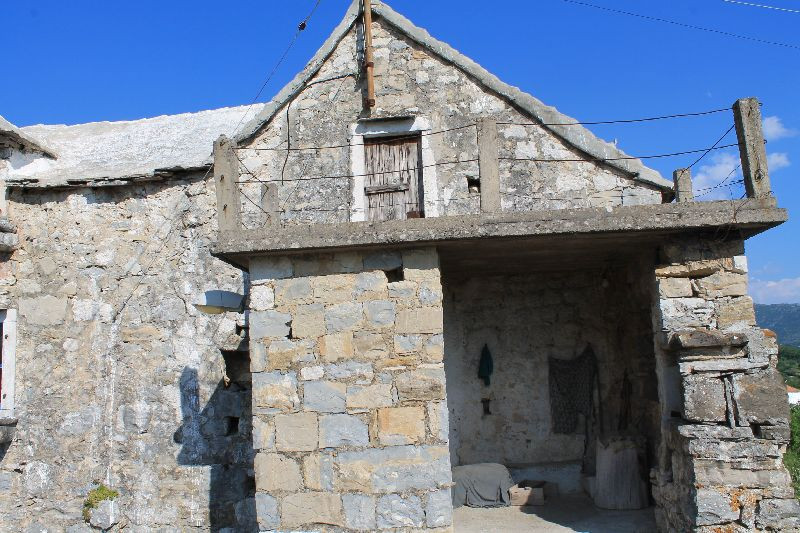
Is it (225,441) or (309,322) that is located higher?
(309,322)

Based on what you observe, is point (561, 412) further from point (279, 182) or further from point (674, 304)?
point (279, 182)

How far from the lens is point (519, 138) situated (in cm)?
994

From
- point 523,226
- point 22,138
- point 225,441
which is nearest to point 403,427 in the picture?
point 523,226

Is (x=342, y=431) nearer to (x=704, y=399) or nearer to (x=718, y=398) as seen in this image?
(x=704, y=399)

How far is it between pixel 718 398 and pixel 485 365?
404cm

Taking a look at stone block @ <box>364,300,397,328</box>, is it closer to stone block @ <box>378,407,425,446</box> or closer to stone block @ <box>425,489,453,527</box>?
stone block @ <box>378,407,425,446</box>

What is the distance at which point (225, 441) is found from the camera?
9.79 m

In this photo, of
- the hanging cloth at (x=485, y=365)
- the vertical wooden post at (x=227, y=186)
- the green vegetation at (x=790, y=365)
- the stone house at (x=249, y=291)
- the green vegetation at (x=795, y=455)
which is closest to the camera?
the vertical wooden post at (x=227, y=186)

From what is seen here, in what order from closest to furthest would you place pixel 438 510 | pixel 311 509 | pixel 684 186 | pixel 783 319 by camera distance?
1. pixel 438 510
2. pixel 311 509
3. pixel 684 186
4. pixel 783 319

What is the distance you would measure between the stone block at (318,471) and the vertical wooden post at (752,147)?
442 cm

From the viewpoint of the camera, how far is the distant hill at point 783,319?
82875 mm

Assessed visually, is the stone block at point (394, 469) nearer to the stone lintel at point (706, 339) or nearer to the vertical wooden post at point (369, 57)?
the stone lintel at point (706, 339)

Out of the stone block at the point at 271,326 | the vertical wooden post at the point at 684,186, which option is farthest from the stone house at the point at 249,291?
the stone block at the point at 271,326

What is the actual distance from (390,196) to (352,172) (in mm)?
645
